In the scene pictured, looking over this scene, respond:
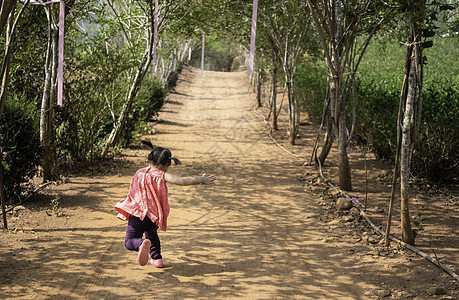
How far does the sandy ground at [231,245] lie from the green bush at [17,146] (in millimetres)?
394

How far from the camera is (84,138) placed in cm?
942

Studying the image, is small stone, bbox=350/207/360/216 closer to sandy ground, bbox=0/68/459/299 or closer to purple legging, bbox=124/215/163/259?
sandy ground, bbox=0/68/459/299

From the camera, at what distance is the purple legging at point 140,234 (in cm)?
469

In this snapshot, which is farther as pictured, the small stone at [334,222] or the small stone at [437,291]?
the small stone at [334,222]

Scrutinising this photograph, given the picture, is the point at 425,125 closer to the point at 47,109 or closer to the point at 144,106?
the point at 47,109

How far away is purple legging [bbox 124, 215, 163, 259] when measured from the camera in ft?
15.4

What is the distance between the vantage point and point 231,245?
219 inches

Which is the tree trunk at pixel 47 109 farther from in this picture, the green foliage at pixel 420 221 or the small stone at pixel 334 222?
the green foliage at pixel 420 221

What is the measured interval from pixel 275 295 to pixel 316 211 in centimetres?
308

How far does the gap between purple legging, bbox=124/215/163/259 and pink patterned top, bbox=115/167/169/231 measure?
84 mm

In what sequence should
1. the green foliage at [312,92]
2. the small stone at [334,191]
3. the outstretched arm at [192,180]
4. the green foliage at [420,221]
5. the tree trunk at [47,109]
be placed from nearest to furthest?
the outstretched arm at [192,180], the green foliage at [420,221], the tree trunk at [47,109], the small stone at [334,191], the green foliage at [312,92]

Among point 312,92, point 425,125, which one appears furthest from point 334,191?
point 312,92

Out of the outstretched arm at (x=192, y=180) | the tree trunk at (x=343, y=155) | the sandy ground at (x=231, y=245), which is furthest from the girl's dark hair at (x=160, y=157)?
the tree trunk at (x=343, y=155)

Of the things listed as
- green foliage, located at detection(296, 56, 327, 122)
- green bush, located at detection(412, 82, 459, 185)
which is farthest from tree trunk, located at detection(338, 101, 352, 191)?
green foliage, located at detection(296, 56, 327, 122)
